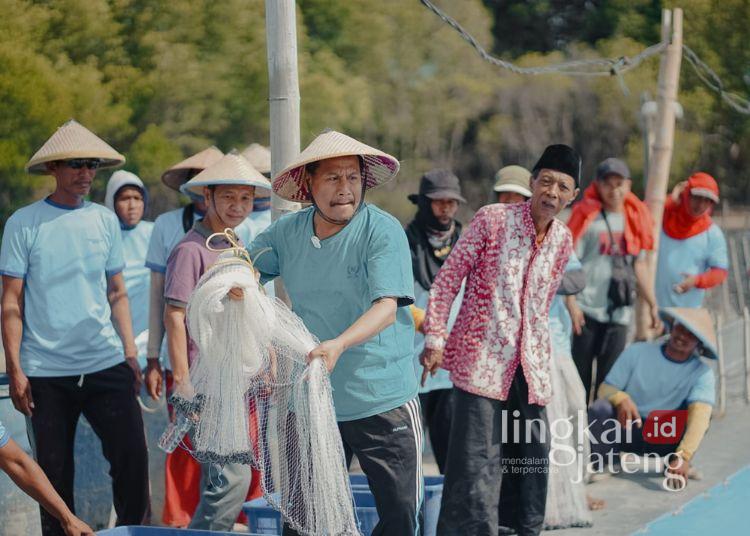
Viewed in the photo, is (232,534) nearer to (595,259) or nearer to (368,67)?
(595,259)

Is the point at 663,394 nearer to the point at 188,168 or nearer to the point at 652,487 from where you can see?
the point at 652,487

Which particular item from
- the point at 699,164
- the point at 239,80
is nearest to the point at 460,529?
the point at 239,80

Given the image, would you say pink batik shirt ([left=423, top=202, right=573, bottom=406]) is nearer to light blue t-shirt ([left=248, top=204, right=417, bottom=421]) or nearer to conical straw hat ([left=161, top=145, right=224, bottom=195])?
light blue t-shirt ([left=248, top=204, right=417, bottom=421])

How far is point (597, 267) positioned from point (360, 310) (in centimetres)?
391

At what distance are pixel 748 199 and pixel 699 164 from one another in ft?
6.97

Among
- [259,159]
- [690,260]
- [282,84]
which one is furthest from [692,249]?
[282,84]

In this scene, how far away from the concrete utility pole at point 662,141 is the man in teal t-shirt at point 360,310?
19.2 feet

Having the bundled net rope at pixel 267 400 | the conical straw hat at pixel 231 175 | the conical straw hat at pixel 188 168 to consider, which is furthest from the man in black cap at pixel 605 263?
the bundled net rope at pixel 267 400

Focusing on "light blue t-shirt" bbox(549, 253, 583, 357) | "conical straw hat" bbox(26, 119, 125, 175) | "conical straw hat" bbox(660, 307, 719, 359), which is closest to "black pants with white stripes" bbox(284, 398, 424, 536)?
"conical straw hat" bbox(26, 119, 125, 175)

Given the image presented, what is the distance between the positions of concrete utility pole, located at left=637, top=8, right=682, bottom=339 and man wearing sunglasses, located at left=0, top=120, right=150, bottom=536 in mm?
5461

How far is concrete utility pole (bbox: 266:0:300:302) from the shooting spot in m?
4.92

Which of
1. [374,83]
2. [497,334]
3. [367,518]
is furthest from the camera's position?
[374,83]

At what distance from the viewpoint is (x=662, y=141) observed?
9.78 m

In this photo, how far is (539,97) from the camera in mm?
31219
